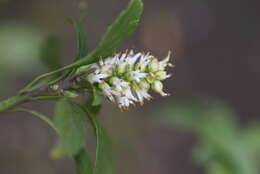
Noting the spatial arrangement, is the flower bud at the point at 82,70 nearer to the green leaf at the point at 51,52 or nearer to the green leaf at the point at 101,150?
the green leaf at the point at 101,150

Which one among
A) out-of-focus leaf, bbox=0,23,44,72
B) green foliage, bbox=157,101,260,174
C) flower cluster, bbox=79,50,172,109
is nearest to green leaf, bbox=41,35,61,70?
flower cluster, bbox=79,50,172,109

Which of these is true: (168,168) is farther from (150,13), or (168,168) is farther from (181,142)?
(150,13)

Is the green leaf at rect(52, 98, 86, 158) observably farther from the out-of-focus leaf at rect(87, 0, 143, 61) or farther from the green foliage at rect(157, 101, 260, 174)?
the green foliage at rect(157, 101, 260, 174)

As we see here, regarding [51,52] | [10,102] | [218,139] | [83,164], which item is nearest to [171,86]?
[218,139]

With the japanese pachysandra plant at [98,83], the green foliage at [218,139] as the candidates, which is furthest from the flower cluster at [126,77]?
the green foliage at [218,139]

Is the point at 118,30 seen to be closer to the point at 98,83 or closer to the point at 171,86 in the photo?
the point at 98,83

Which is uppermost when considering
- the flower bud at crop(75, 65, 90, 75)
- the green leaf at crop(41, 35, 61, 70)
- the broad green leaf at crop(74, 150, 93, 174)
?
the green leaf at crop(41, 35, 61, 70)
